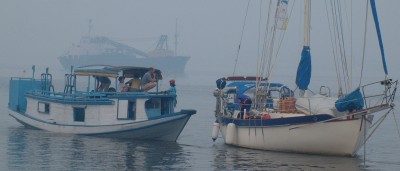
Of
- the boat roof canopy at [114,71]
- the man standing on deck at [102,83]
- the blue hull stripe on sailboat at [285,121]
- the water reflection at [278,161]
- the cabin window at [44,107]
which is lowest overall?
the water reflection at [278,161]

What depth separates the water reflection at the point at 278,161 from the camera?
2623 centimetres

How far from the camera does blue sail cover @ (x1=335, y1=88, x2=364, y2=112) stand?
26688mm

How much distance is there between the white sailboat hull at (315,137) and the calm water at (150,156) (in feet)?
1.04

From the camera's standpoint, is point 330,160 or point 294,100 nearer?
point 330,160

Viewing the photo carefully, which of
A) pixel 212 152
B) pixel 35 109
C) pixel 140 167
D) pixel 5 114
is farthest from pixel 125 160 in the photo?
pixel 5 114

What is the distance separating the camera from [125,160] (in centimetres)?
2708

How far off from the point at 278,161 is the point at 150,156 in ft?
Result: 16.3

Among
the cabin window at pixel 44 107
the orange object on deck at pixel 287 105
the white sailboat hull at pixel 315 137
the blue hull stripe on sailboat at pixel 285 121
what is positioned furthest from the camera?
the cabin window at pixel 44 107

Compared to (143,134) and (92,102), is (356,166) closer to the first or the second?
(143,134)

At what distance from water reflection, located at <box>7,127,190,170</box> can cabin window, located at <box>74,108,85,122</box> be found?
881 mm

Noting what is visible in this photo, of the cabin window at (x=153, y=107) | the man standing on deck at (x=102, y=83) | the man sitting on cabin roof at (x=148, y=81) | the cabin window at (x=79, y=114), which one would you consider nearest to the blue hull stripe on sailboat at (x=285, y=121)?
the cabin window at (x=153, y=107)

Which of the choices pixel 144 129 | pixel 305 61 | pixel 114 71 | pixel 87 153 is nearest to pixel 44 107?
pixel 114 71

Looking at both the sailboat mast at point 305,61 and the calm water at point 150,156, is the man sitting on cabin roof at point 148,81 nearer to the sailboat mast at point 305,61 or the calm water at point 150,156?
the calm water at point 150,156

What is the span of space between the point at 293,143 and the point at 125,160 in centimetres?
665
